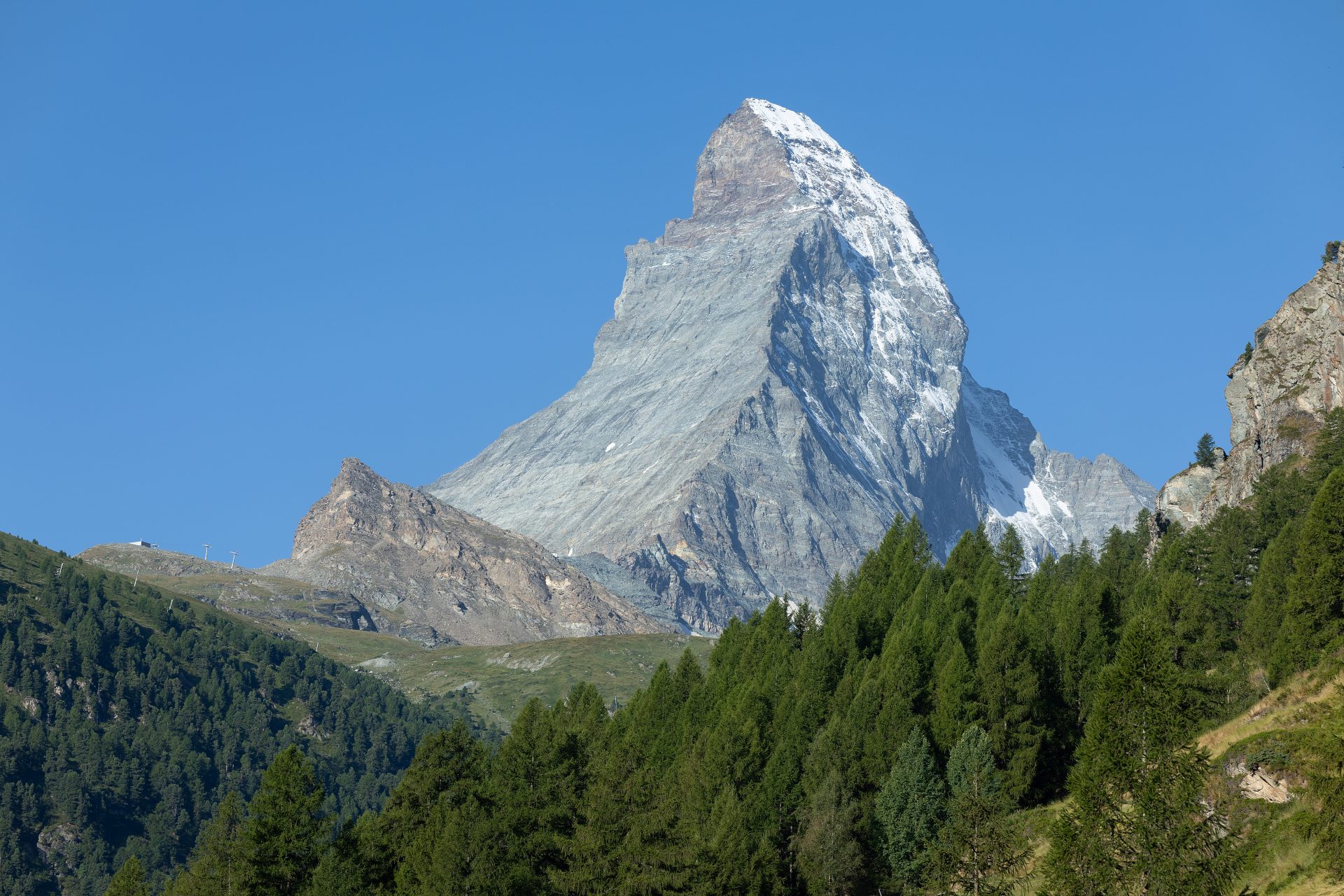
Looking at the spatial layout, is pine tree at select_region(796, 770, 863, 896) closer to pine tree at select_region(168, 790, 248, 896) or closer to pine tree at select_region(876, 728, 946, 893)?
pine tree at select_region(876, 728, 946, 893)

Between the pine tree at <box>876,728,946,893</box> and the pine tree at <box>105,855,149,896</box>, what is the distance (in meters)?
46.4

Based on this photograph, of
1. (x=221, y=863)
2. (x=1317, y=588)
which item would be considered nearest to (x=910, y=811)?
(x=1317, y=588)

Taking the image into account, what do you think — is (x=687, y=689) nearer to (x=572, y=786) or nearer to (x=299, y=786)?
(x=572, y=786)

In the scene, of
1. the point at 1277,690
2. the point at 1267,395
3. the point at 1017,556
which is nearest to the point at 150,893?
the point at 1277,690

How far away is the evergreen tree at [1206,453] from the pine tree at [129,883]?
418 feet

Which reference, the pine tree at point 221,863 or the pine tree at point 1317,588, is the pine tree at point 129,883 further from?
the pine tree at point 1317,588

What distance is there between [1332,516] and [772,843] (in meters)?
35.7

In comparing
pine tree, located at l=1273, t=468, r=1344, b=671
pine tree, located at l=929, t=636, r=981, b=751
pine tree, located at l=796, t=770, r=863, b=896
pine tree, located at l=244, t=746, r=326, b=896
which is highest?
pine tree, located at l=1273, t=468, r=1344, b=671

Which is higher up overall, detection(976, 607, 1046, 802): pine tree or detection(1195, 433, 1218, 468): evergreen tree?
detection(1195, 433, 1218, 468): evergreen tree

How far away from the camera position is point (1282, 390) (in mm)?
159000

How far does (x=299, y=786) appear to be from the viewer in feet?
285

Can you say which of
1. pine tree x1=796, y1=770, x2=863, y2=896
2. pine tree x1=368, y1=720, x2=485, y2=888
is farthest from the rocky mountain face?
pine tree x1=368, y1=720, x2=485, y2=888

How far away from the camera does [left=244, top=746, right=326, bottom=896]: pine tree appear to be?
8394cm

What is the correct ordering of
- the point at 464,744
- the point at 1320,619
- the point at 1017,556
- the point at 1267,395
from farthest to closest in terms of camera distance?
the point at 1267,395 → the point at 1017,556 → the point at 464,744 → the point at 1320,619
